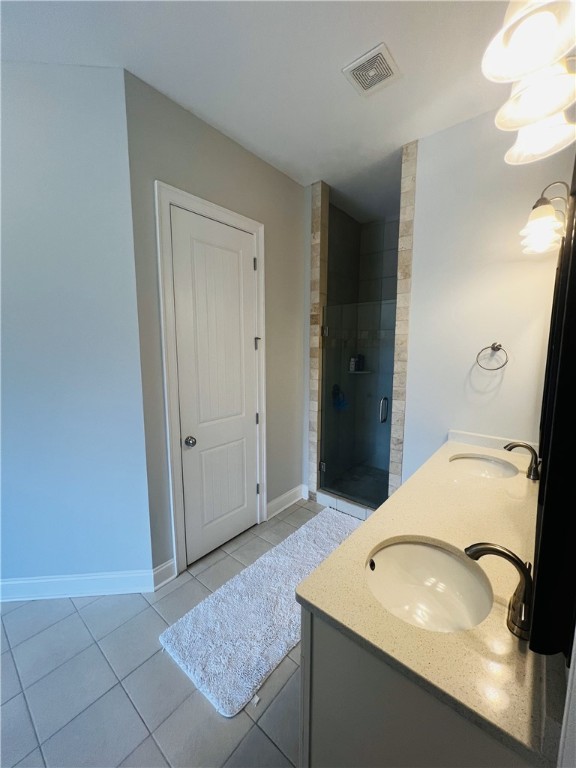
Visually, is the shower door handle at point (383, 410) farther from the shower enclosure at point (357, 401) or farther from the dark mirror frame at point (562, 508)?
the dark mirror frame at point (562, 508)

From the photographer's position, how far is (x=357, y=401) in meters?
Answer: 3.13

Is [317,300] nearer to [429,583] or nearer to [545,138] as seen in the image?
[545,138]

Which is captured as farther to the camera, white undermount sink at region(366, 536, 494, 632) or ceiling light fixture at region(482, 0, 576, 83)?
white undermount sink at region(366, 536, 494, 632)

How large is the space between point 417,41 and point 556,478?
189 centimetres

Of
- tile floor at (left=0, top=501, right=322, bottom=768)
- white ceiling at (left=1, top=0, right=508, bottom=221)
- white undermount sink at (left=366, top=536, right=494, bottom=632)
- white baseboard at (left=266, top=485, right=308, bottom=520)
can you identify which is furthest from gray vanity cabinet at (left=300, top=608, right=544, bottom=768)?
white ceiling at (left=1, top=0, right=508, bottom=221)

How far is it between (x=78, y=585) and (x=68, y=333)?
1.47 m

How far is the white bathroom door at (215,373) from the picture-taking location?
1838mm

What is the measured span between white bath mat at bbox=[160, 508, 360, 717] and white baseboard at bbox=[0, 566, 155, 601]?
1.26 feet

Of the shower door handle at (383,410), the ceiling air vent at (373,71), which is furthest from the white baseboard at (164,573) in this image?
the ceiling air vent at (373,71)

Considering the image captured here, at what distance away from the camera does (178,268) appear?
1.77 metres

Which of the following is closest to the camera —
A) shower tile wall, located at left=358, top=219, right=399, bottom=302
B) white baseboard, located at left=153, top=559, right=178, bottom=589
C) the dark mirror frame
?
the dark mirror frame

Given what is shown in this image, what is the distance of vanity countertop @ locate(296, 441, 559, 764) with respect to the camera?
0.52 m

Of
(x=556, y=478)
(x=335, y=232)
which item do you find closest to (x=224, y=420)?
(x=556, y=478)

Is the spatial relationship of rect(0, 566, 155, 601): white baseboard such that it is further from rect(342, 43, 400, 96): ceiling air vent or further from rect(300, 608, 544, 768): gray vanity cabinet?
rect(342, 43, 400, 96): ceiling air vent
